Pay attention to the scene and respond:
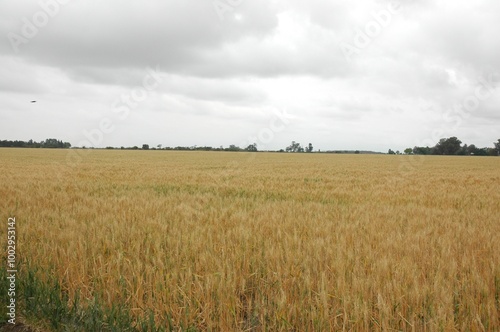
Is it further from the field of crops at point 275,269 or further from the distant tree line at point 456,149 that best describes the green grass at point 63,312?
the distant tree line at point 456,149

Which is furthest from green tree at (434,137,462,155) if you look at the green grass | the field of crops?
the green grass

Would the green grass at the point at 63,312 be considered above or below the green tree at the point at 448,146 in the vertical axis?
below

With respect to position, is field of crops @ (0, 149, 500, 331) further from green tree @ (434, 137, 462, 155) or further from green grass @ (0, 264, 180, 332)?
green tree @ (434, 137, 462, 155)

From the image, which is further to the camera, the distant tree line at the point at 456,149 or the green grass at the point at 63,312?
the distant tree line at the point at 456,149

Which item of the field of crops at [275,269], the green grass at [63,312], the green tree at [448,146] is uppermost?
the green tree at [448,146]

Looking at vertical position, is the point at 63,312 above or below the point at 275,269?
below

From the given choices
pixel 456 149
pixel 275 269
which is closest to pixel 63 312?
pixel 275 269

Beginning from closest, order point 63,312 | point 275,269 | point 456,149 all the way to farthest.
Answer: point 63,312 → point 275,269 → point 456,149

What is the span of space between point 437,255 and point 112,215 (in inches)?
223

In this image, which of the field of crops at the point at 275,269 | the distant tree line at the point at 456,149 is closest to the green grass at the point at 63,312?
the field of crops at the point at 275,269

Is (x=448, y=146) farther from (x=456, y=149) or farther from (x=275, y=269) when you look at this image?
(x=275, y=269)

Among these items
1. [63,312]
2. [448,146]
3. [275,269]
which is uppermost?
[448,146]

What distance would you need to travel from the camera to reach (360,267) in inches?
138

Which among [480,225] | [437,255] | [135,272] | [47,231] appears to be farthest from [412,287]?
[47,231]
